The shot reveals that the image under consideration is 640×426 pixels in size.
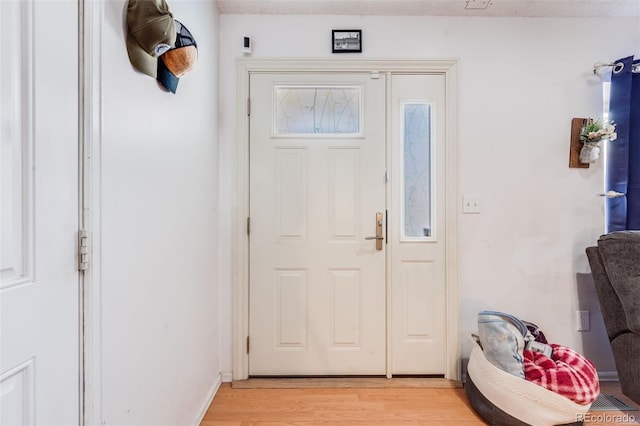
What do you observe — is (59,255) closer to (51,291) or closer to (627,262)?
(51,291)

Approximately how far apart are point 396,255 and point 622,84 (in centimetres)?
190

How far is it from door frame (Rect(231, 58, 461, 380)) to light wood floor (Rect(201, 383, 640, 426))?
7.1 inches

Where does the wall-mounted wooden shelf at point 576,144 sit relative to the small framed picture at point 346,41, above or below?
below

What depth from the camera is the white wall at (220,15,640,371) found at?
2121 mm

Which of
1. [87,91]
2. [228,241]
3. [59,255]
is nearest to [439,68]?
[228,241]

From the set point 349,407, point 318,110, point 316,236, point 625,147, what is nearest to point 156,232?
point 316,236

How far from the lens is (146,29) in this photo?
40.9 inches

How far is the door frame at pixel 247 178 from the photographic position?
6.89ft

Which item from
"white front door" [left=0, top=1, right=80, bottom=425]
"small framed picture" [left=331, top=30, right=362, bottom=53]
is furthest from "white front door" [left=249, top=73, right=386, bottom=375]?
"white front door" [left=0, top=1, right=80, bottom=425]

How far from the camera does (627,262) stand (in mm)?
1675

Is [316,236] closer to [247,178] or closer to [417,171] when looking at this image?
[247,178]

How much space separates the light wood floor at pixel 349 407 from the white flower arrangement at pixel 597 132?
5.40ft

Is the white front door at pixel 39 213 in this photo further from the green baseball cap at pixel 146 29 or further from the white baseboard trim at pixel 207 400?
the white baseboard trim at pixel 207 400

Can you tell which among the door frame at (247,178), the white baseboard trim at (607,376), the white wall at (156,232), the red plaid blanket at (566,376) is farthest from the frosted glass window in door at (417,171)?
the white baseboard trim at (607,376)
